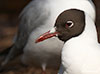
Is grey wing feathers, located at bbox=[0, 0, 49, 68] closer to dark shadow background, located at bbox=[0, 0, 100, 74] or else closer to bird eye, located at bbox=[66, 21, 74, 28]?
bird eye, located at bbox=[66, 21, 74, 28]

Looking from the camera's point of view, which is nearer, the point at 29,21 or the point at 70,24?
the point at 70,24

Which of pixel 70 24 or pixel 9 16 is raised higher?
pixel 70 24

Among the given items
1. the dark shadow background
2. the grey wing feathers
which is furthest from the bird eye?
the dark shadow background

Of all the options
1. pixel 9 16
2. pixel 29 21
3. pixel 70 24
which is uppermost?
pixel 70 24

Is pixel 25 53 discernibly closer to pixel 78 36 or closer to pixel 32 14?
pixel 32 14

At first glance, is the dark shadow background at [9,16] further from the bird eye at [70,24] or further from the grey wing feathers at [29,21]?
the bird eye at [70,24]

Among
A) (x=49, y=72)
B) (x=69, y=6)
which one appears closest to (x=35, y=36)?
(x=69, y=6)

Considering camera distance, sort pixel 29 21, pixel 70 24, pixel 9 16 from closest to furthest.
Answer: pixel 70 24 → pixel 29 21 → pixel 9 16

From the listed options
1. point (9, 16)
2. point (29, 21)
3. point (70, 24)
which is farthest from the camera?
point (9, 16)

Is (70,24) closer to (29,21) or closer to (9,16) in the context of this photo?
(29,21)

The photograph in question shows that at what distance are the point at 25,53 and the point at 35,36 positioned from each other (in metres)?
0.53

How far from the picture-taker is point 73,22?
3.57 metres

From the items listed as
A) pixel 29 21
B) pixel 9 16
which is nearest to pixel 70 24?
pixel 29 21

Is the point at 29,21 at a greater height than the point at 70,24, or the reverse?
the point at 70,24
